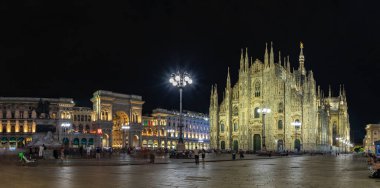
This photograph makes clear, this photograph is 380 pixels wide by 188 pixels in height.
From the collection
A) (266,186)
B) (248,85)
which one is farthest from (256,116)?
(266,186)

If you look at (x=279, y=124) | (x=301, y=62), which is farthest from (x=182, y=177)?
(x=301, y=62)

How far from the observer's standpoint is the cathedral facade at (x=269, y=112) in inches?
3223

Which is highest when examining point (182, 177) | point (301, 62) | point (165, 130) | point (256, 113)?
point (301, 62)

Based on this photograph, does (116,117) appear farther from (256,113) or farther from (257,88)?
(257,88)

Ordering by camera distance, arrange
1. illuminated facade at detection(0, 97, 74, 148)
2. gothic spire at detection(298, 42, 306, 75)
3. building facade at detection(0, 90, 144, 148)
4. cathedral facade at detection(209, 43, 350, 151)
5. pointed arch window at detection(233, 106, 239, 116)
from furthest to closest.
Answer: building facade at detection(0, 90, 144, 148)
gothic spire at detection(298, 42, 306, 75)
illuminated facade at detection(0, 97, 74, 148)
pointed arch window at detection(233, 106, 239, 116)
cathedral facade at detection(209, 43, 350, 151)

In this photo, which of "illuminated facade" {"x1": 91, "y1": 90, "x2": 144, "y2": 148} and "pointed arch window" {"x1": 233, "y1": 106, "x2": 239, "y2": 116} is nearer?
"pointed arch window" {"x1": 233, "y1": 106, "x2": 239, "y2": 116}

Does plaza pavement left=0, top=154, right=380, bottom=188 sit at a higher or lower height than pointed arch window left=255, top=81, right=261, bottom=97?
lower

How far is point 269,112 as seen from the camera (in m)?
81.8

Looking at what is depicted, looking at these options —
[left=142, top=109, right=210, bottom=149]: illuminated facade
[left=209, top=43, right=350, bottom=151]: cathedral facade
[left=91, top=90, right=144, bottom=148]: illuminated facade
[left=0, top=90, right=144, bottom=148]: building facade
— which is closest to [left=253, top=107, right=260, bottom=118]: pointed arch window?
[left=209, top=43, right=350, bottom=151]: cathedral facade

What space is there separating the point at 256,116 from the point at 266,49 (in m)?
14.1

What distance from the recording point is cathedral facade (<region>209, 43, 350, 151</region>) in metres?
81.9

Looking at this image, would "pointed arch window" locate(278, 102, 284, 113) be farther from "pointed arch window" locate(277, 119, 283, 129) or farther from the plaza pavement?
the plaza pavement

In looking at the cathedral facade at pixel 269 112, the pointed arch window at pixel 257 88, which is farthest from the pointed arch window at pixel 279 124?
the pointed arch window at pixel 257 88

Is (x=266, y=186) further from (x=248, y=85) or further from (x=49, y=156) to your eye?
(x=248, y=85)
